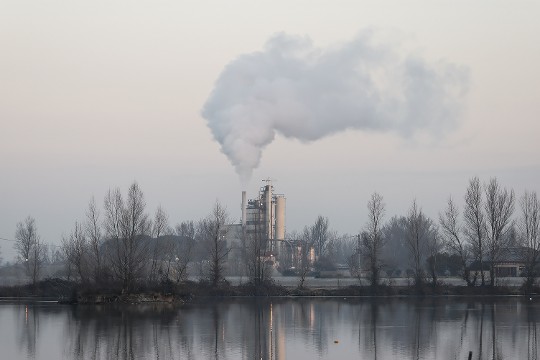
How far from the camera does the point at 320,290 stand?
5406 cm

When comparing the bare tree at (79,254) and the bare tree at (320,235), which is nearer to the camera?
the bare tree at (79,254)

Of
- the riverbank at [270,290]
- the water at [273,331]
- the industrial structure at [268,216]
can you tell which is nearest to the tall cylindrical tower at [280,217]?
the industrial structure at [268,216]

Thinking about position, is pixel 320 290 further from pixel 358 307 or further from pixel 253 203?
pixel 253 203

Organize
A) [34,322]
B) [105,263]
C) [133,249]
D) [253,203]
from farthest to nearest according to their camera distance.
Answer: [253,203] → [105,263] → [133,249] → [34,322]

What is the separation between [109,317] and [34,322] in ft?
10.8

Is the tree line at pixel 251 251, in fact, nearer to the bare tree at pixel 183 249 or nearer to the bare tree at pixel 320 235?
the bare tree at pixel 183 249

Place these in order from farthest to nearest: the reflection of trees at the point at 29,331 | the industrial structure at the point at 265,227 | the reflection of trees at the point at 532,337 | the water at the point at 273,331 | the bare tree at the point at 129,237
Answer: the industrial structure at the point at 265,227 < the bare tree at the point at 129,237 < the reflection of trees at the point at 29,331 < the water at the point at 273,331 < the reflection of trees at the point at 532,337

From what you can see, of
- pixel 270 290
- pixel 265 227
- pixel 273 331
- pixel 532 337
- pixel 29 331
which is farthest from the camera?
pixel 265 227

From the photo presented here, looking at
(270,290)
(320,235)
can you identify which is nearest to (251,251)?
(270,290)

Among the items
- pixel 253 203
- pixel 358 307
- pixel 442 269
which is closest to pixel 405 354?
pixel 358 307

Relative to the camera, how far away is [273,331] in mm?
28062

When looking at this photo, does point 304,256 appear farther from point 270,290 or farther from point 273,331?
point 273,331

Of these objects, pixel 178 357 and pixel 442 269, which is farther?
pixel 442 269

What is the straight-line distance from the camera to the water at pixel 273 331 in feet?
74.1
